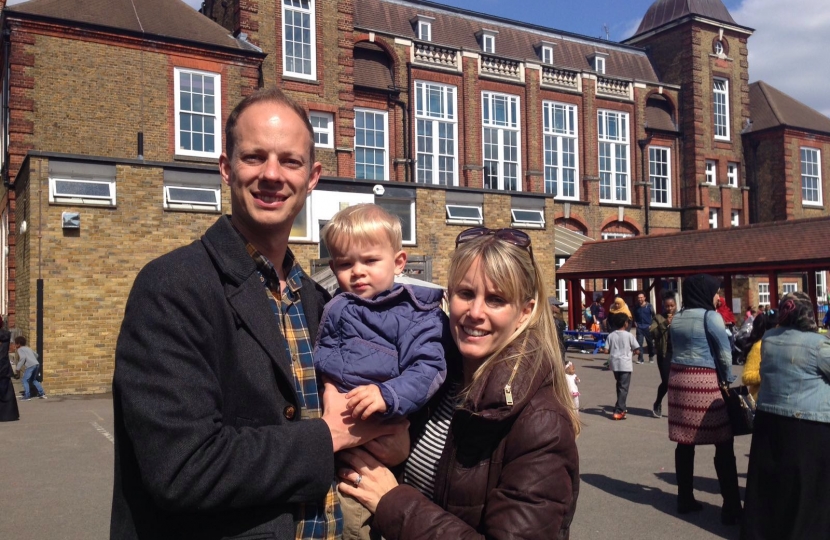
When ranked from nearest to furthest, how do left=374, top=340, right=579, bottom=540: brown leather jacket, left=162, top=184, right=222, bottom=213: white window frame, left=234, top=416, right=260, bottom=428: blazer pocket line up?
left=234, top=416, right=260, bottom=428: blazer pocket
left=374, top=340, right=579, bottom=540: brown leather jacket
left=162, top=184, right=222, bottom=213: white window frame

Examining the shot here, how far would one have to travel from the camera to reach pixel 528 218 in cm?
2317

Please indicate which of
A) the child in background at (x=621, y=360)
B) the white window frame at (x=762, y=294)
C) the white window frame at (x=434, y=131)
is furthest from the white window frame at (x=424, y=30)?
the child in background at (x=621, y=360)

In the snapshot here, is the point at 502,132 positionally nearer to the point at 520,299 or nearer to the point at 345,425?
the point at 520,299

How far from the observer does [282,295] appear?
2268 mm

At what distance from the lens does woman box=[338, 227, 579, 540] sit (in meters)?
2.04

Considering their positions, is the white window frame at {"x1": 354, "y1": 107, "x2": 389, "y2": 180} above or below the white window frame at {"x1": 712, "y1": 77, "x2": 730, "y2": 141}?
below

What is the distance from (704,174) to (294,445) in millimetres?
39562

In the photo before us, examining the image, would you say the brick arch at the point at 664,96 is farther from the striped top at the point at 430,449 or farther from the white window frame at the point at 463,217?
the striped top at the point at 430,449

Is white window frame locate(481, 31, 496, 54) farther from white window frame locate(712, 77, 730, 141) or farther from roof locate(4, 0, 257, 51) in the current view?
roof locate(4, 0, 257, 51)

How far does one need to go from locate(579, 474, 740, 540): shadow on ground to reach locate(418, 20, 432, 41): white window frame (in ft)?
92.0

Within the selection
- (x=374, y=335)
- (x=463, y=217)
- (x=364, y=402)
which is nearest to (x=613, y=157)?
(x=463, y=217)

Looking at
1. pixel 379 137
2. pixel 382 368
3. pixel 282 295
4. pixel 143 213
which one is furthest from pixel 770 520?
pixel 379 137

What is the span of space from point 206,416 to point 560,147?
1345 inches

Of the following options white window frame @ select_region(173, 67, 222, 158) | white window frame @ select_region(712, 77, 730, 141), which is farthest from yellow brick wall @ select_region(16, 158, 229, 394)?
white window frame @ select_region(712, 77, 730, 141)
